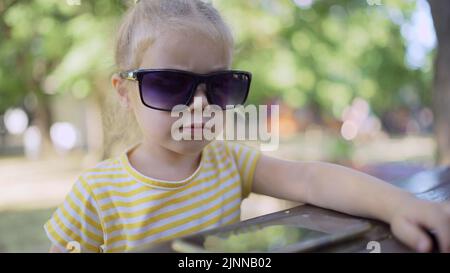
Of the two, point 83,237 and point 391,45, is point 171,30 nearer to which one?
point 83,237

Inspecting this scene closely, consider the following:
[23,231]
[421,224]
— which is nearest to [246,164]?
[421,224]

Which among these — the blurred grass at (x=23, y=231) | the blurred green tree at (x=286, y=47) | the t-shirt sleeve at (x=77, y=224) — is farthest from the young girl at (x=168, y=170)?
the blurred grass at (x=23, y=231)

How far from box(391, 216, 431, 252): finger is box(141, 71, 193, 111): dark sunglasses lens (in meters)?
0.53

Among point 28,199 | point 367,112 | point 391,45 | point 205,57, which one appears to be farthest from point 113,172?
point 367,112

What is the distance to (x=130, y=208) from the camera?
3.52 feet

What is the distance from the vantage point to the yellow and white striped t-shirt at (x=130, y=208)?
1045 mm

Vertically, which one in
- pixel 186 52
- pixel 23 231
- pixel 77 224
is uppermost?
pixel 186 52

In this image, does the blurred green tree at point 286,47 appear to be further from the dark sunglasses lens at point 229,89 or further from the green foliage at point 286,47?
the dark sunglasses lens at point 229,89

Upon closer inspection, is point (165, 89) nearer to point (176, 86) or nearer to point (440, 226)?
point (176, 86)

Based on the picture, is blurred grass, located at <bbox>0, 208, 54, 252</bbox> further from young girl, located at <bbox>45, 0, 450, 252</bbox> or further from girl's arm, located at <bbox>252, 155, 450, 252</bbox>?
girl's arm, located at <bbox>252, 155, 450, 252</bbox>

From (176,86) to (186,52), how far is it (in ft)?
0.28

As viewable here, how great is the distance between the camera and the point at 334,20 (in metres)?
5.02

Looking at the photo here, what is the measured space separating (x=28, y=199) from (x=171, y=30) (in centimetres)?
619

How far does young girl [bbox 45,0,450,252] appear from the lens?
3.42 ft
